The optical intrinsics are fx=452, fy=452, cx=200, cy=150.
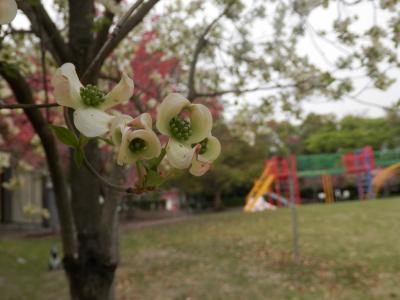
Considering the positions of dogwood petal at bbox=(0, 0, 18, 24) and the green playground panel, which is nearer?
dogwood petal at bbox=(0, 0, 18, 24)

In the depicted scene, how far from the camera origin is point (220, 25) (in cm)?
417

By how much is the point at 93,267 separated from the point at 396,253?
545 cm

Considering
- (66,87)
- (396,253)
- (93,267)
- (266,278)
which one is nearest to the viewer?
(66,87)

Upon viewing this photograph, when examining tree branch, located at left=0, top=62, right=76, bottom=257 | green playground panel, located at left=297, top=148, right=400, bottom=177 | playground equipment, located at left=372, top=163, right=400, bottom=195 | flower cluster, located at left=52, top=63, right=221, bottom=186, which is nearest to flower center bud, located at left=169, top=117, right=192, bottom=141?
flower cluster, located at left=52, top=63, right=221, bottom=186

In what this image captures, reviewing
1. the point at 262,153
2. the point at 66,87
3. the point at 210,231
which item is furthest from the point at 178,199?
the point at 66,87

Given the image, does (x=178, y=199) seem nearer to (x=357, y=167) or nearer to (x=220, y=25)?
(x=357, y=167)

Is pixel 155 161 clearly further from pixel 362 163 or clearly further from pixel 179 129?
pixel 362 163

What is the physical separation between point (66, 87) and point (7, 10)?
119 millimetres

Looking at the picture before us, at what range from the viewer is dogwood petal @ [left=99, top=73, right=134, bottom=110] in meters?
0.64

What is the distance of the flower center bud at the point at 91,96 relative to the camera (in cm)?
63

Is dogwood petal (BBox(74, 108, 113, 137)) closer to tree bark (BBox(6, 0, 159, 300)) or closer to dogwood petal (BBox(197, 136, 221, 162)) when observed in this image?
dogwood petal (BBox(197, 136, 221, 162))

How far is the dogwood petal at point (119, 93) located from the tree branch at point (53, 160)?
1.41m

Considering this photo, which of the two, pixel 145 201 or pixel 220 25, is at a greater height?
pixel 220 25

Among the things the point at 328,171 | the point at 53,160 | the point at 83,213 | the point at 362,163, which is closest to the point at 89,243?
the point at 83,213
